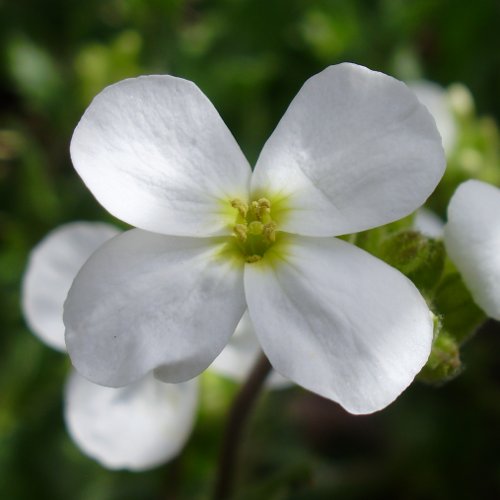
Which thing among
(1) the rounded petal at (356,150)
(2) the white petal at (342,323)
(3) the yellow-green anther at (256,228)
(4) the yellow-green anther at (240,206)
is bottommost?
(2) the white petal at (342,323)

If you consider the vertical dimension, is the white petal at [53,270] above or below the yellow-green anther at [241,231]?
below

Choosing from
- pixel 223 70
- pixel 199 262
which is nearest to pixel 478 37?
pixel 223 70

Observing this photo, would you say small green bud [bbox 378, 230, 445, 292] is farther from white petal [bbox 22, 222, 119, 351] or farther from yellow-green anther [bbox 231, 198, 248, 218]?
white petal [bbox 22, 222, 119, 351]

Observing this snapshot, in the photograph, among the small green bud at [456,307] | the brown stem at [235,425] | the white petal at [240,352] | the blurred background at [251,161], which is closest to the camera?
the small green bud at [456,307]

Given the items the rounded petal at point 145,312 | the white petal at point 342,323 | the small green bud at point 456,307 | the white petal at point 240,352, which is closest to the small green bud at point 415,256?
the small green bud at point 456,307

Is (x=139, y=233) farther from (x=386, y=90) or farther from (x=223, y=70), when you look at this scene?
(x=223, y=70)

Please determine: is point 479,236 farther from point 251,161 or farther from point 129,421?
point 251,161

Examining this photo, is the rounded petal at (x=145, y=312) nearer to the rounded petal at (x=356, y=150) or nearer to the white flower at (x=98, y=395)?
the rounded petal at (x=356, y=150)

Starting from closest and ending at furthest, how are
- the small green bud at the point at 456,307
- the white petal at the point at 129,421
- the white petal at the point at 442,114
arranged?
the small green bud at the point at 456,307 < the white petal at the point at 129,421 < the white petal at the point at 442,114
